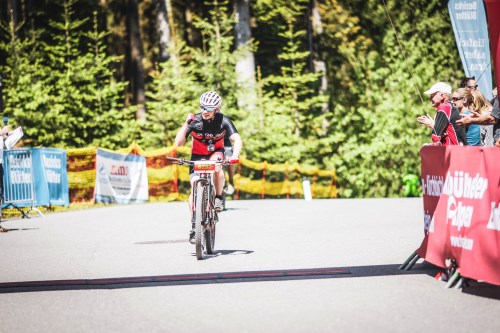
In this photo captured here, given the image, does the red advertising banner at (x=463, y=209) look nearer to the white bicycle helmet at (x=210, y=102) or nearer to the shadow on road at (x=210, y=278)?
the shadow on road at (x=210, y=278)

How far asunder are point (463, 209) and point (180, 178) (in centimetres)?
2203

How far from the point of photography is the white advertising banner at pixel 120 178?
26.6 metres

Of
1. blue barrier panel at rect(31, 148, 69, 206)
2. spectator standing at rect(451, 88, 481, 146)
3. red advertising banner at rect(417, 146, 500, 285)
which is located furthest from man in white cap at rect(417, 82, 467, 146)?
blue barrier panel at rect(31, 148, 69, 206)

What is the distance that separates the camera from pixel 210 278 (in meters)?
9.74

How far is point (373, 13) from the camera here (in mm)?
47031

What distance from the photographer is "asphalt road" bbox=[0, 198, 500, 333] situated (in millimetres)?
7355

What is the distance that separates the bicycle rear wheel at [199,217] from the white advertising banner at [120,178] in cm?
1530

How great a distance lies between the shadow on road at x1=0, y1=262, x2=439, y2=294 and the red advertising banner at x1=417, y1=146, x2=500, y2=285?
1.81ft

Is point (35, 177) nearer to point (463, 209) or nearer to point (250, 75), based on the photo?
point (463, 209)

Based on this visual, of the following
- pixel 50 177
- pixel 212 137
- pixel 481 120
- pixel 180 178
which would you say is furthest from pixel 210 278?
pixel 180 178

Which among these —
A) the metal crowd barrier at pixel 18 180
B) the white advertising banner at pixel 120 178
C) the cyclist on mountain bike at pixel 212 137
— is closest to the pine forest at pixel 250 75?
the white advertising banner at pixel 120 178

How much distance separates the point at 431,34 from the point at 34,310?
40431mm

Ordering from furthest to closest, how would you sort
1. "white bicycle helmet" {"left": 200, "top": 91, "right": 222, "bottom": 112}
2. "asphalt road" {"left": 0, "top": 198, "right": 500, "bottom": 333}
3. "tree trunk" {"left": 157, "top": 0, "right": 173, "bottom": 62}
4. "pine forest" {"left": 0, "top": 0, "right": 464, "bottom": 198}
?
"tree trunk" {"left": 157, "top": 0, "right": 173, "bottom": 62} → "pine forest" {"left": 0, "top": 0, "right": 464, "bottom": 198} → "white bicycle helmet" {"left": 200, "top": 91, "right": 222, "bottom": 112} → "asphalt road" {"left": 0, "top": 198, "right": 500, "bottom": 333}

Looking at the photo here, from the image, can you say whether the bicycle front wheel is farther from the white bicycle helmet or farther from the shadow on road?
the shadow on road
